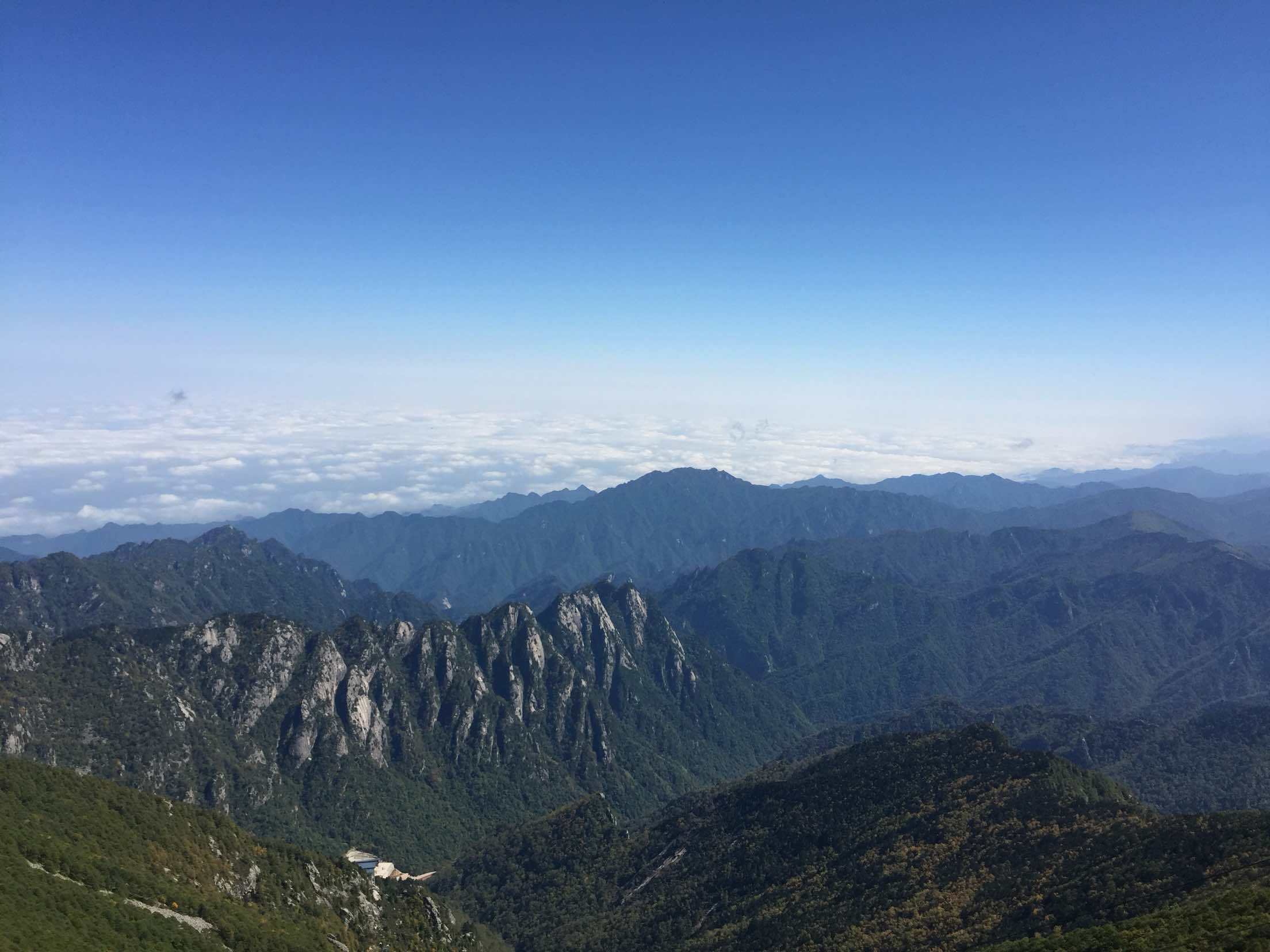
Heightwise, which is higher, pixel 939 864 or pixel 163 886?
pixel 163 886

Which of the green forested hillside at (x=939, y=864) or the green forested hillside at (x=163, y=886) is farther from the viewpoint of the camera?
the green forested hillside at (x=939, y=864)

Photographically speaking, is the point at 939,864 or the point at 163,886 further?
the point at 939,864

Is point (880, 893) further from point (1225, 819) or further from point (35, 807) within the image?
→ point (35, 807)

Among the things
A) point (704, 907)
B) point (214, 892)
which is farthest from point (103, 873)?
point (704, 907)

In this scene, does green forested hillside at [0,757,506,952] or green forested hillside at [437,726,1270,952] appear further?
green forested hillside at [437,726,1270,952]

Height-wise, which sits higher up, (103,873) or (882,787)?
(103,873)
